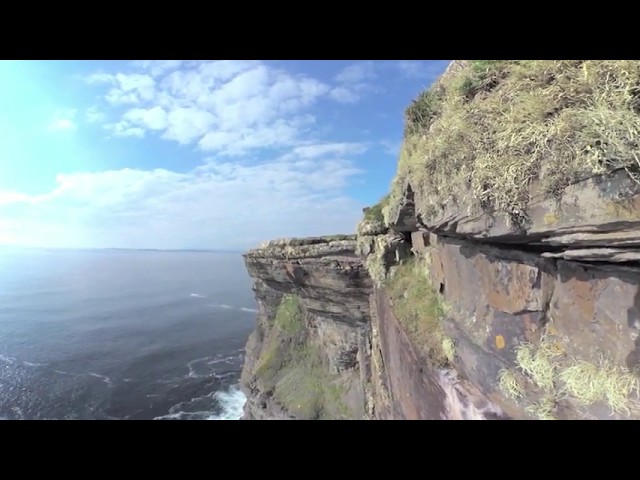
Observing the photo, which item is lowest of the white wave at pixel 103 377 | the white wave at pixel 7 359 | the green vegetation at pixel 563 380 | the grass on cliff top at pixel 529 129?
the white wave at pixel 103 377

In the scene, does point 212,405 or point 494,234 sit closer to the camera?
point 494,234

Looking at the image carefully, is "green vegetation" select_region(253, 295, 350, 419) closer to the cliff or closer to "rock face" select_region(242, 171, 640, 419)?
"rock face" select_region(242, 171, 640, 419)

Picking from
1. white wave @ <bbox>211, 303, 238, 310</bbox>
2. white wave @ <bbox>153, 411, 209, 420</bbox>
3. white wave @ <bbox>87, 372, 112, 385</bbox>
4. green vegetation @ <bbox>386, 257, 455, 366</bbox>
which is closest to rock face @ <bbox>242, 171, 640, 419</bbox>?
green vegetation @ <bbox>386, 257, 455, 366</bbox>

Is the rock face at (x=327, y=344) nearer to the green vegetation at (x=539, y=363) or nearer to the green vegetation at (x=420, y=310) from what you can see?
the green vegetation at (x=420, y=310)

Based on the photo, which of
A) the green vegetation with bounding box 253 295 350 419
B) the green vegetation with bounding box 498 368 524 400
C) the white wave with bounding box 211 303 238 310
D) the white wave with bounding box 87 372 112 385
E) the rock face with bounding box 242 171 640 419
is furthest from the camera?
the white wave with bounding box 211 303 238 310

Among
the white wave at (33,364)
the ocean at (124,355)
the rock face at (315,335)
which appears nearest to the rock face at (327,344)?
the rock face at (315,335)

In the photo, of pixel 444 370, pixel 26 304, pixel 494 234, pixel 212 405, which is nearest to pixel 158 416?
pixel 212 405
